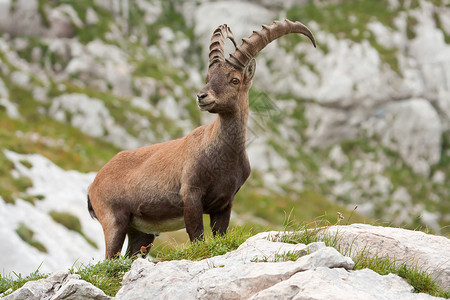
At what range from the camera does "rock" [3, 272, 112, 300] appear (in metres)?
7.59

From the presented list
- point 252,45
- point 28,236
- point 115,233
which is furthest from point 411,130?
point 115,233

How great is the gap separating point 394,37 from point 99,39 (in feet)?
113

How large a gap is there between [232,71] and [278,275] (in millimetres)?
4628

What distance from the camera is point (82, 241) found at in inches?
815

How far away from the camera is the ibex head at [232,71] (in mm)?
9844

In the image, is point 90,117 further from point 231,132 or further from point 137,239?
point 231,132

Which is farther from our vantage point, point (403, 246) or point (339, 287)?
point (403, 246)

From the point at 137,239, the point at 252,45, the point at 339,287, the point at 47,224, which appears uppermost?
the point at 252,45

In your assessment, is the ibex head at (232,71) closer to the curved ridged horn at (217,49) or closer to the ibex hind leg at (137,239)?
the curved ridged horn at (217,49)

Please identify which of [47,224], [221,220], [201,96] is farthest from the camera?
[47,224]

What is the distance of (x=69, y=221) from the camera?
842 inches

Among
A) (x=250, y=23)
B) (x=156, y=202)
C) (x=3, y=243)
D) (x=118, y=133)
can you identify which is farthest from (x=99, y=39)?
(x=156, y=202)

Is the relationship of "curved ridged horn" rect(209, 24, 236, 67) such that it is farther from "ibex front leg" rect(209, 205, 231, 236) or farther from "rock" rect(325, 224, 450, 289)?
"rock" rect(325, 224, 450, 289)

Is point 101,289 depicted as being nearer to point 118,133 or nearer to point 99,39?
point 118,133
